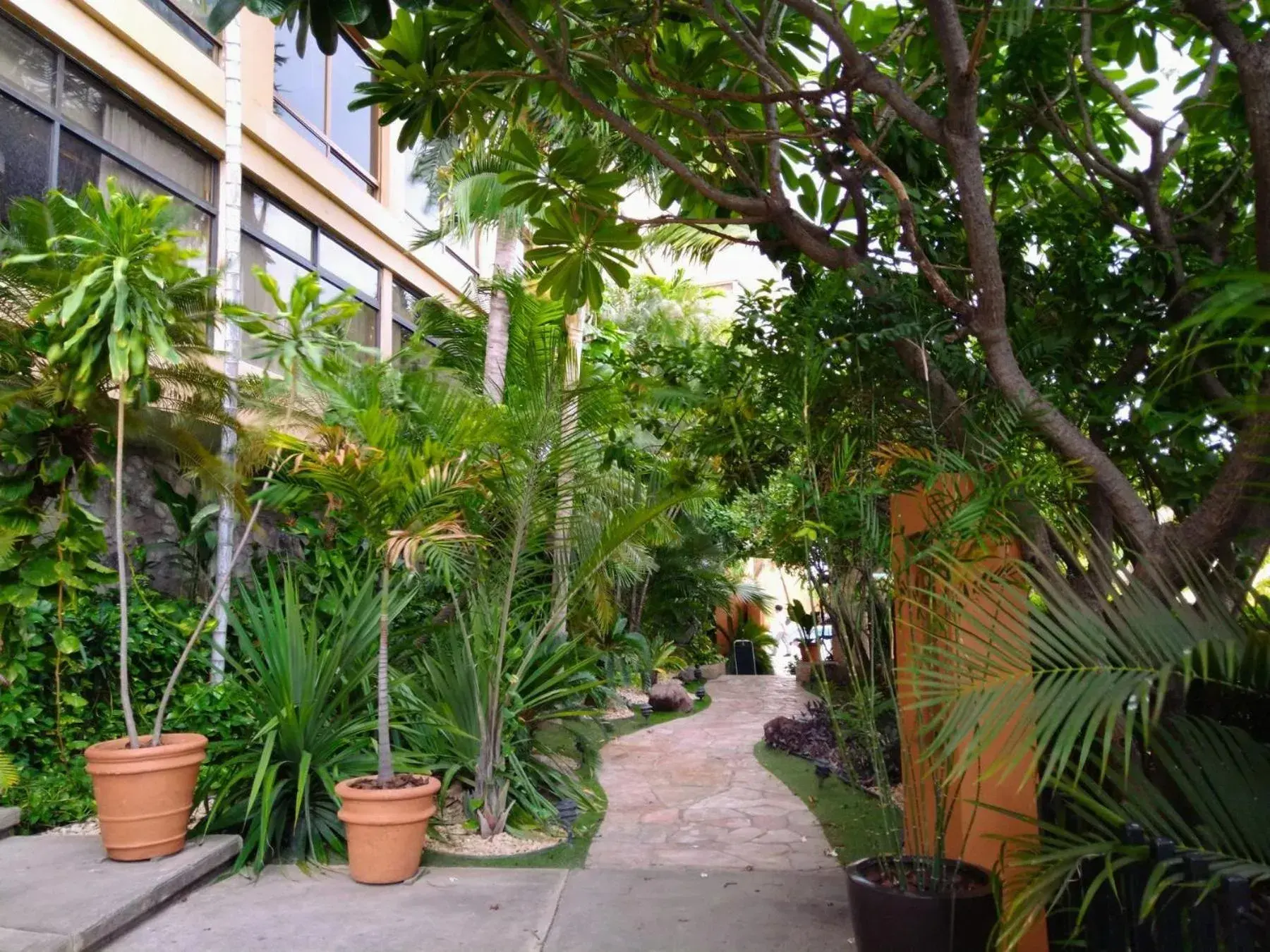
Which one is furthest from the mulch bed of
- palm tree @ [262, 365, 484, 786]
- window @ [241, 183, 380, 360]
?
window @ [241, 183, 380, 360]

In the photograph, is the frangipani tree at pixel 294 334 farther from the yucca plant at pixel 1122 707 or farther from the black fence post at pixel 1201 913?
the black fence post at pixel 1201 913

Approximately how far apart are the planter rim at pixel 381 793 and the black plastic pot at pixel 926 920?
7.36ft

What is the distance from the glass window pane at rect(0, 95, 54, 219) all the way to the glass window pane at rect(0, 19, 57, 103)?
0.50 ft

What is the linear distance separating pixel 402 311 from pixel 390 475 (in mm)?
7645

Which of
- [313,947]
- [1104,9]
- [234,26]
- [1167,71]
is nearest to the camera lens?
[1104,9]

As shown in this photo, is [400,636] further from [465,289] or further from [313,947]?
[465,289]

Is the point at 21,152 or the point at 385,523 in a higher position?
the point at 21,152

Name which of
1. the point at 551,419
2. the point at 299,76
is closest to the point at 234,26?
the point at 299,76

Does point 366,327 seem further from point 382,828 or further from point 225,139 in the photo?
point 382,828

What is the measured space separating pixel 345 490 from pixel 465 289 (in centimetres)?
815

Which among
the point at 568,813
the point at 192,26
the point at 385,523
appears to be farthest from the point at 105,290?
the point at 192,26

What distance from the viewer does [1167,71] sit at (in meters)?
4.43

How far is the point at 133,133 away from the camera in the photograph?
718 centimetres

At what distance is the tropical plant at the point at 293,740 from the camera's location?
498 cm
